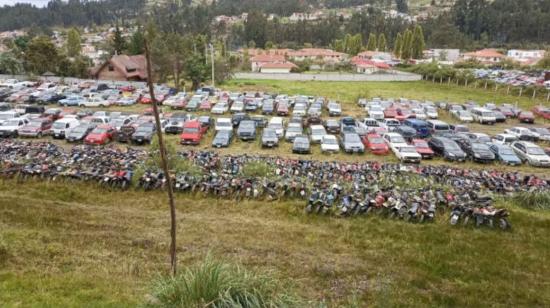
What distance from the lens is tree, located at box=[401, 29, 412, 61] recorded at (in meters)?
101

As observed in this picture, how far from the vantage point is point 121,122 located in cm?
2969

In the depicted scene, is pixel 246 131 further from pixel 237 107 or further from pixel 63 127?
pixel 63 127

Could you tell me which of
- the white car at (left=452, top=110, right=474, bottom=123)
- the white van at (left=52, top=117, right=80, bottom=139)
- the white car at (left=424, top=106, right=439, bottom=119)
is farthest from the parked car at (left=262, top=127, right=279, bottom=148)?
the white car at (left=452, top=110, right=474, bottom=123)

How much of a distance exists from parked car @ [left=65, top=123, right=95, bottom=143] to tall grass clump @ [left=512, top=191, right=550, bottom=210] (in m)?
24.4

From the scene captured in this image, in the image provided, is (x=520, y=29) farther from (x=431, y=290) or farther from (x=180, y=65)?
(x=431, y=290)

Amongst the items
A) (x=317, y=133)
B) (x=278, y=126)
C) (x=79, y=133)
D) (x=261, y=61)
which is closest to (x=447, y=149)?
(x=317, y=133)

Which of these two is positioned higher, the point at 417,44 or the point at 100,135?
the point at 417,44

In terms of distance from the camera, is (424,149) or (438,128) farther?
(438,128)

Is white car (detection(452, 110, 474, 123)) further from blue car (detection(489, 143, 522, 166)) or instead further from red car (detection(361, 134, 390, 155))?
red car (detection(361, 134, 390, 155))

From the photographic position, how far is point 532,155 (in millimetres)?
24625

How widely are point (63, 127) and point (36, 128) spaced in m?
1.78

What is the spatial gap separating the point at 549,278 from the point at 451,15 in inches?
6177

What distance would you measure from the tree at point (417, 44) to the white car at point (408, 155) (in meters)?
82.7

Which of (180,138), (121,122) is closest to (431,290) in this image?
(180,138)
